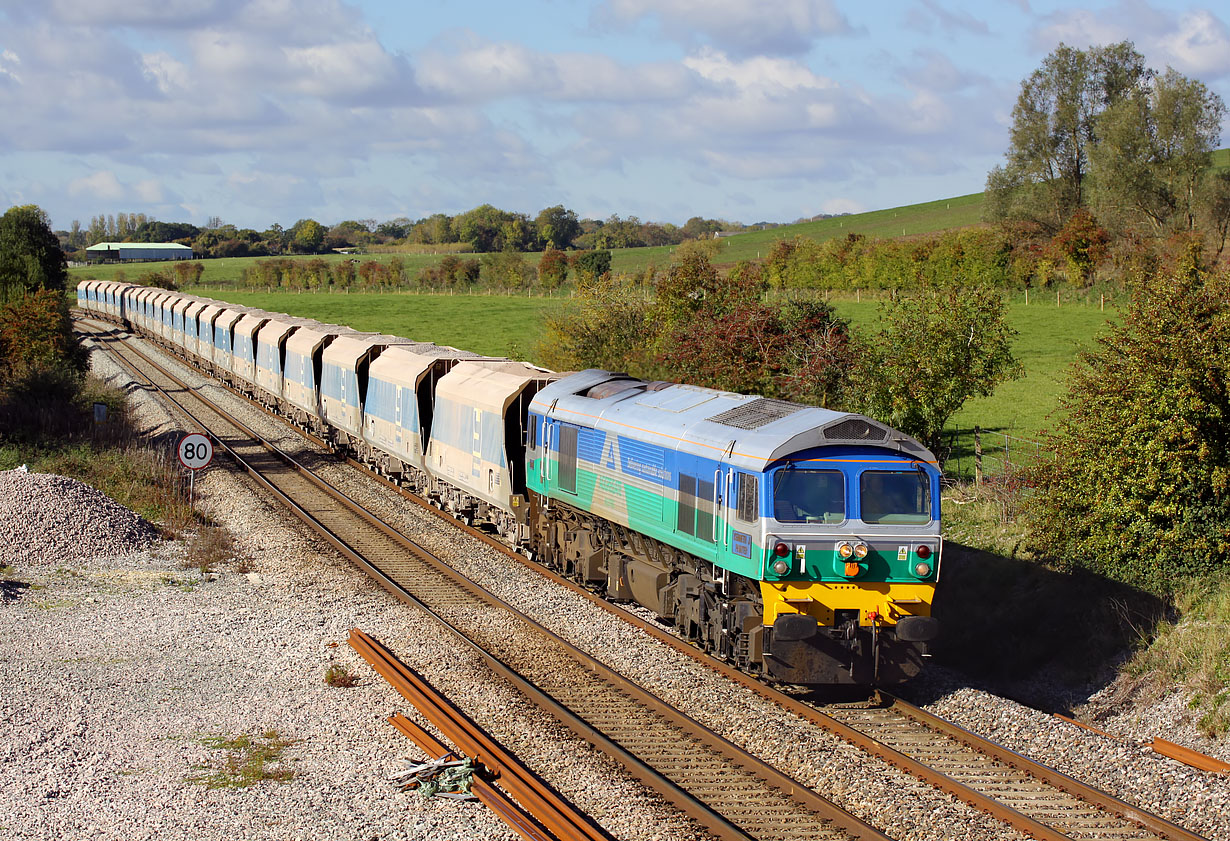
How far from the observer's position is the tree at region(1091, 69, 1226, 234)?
209 feet

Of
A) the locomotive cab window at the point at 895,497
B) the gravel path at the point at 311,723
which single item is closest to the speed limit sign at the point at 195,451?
the gravel path at the point at 311,723

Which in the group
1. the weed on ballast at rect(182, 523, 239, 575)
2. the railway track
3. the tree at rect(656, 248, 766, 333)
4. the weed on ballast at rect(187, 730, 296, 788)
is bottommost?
the weed on ballast at rect(182, 523, 239, 575)

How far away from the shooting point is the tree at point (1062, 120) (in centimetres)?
7806

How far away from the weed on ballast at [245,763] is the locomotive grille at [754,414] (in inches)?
267

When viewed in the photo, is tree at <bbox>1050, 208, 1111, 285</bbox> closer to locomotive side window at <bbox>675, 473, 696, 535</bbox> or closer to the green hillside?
the green hillside

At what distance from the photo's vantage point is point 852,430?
13.6 metres

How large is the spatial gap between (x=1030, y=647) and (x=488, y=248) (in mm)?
163414

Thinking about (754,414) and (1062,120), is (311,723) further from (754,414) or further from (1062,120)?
(1062,120)

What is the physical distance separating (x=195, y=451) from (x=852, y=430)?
15.2 m

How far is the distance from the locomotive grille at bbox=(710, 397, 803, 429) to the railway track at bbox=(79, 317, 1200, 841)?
336cm

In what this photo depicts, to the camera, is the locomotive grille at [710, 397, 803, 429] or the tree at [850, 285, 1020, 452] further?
the tree at [850, 285, 1020, 452]

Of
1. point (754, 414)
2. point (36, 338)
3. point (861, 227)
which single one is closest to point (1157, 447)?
point (754, 414)

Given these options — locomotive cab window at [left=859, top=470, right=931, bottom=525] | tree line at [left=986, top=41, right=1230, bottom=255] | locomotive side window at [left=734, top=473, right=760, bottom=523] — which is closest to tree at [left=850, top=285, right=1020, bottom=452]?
locomotive cab window at [left=859, top=470, right=931, bottom=525]

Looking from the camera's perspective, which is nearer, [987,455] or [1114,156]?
[987,455]
